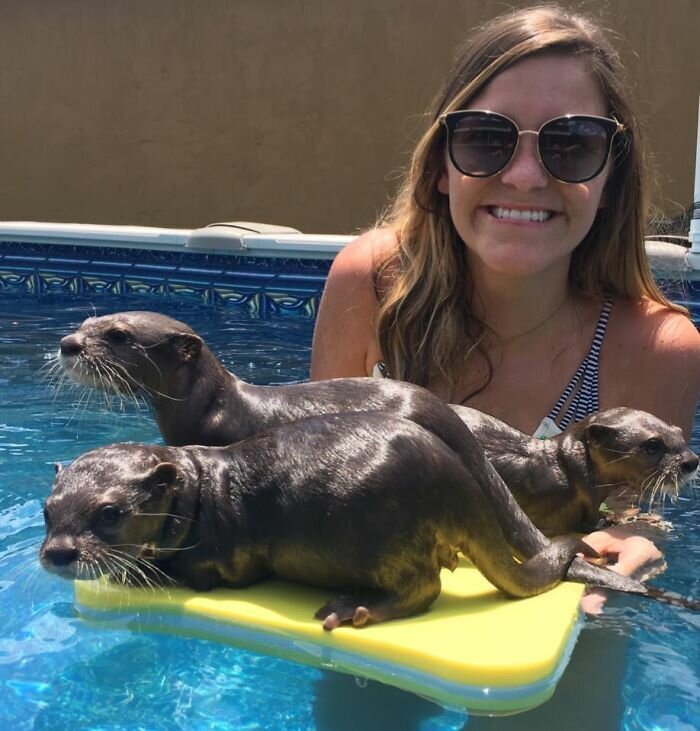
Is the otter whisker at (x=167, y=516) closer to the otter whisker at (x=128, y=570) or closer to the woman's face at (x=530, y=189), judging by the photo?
the otter whisker at (x=128, y=570)

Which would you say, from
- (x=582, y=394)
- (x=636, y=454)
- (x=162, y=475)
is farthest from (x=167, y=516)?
(x=582, y=394)

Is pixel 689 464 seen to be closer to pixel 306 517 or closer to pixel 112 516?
pixel 306 517

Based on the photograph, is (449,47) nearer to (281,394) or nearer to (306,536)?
(281,394)

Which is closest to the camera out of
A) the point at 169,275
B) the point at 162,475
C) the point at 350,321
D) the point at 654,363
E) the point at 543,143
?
the point at 162,475

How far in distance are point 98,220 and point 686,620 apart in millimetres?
12219

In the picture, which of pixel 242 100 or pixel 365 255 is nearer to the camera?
pixel 365 255

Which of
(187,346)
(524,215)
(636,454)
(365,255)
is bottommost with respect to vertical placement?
(636,454)

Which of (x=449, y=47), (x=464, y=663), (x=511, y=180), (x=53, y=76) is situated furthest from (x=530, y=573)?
(x=53, y=76)

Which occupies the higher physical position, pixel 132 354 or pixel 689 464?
pixel 132 354

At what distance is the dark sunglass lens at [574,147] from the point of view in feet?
9.25

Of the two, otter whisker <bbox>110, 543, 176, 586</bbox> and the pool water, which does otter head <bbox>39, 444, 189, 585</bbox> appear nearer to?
otter whisker <bbox>110, 543, 176, 586</bbox>

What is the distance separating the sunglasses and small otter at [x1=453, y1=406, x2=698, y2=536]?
0.73 meters

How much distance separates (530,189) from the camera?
292 centimetres

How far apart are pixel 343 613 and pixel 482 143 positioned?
61.7 inches
